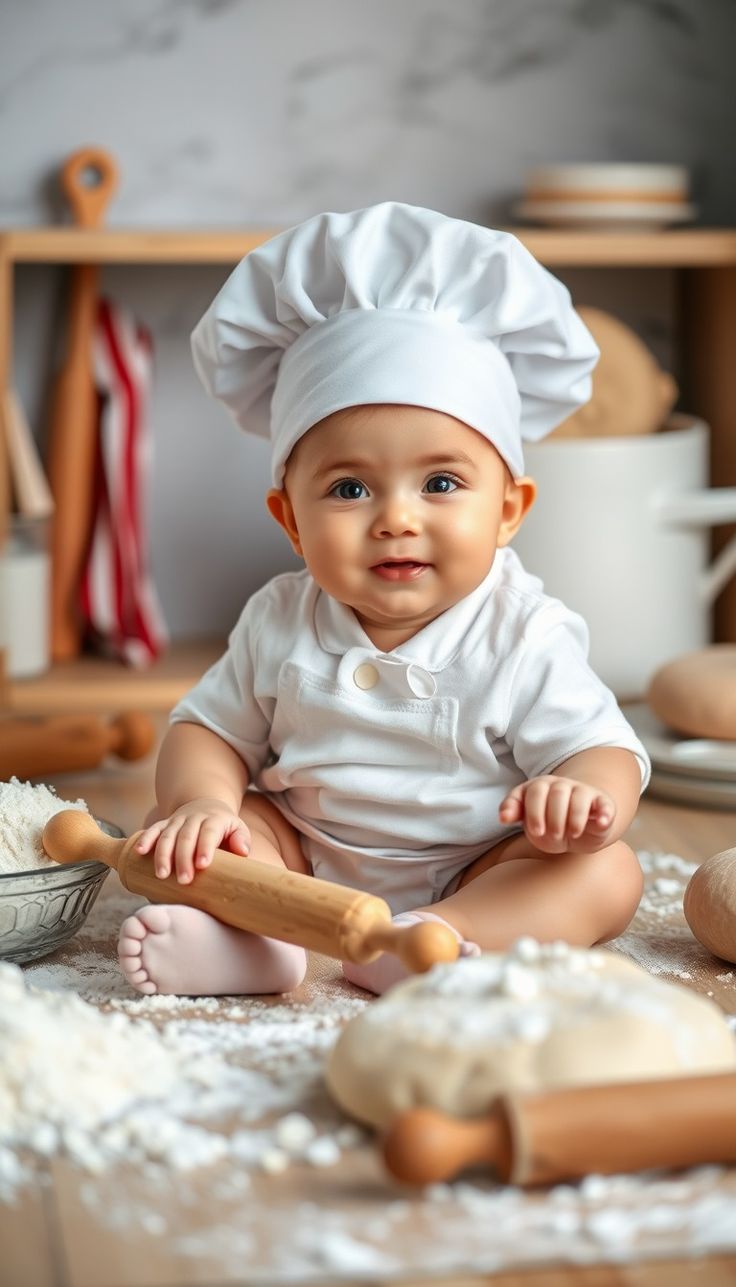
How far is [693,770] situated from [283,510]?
0.53 m

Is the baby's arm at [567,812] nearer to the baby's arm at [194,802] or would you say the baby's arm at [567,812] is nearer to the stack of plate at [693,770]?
the baby's arm at [194,802]

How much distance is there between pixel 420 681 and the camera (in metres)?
1.13

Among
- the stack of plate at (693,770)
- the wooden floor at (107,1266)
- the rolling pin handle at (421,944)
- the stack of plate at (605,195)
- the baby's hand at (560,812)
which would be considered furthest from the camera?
the stack of plate at (605,195)

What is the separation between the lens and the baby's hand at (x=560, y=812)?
99 cm

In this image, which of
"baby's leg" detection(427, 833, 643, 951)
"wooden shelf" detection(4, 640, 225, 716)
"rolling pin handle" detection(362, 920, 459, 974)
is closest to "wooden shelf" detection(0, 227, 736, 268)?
"wooden shelf" detection(4, 640, 225, 716)

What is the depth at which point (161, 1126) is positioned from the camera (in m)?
0.79

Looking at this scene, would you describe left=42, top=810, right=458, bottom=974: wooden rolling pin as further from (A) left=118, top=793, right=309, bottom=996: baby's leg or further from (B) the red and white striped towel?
(B) the red and white striped towel

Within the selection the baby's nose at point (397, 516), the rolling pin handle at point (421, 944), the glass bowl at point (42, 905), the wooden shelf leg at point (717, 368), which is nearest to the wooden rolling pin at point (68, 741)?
the glass bowl at point (42, 905)

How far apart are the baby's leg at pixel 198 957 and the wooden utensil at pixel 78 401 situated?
39.7 inches

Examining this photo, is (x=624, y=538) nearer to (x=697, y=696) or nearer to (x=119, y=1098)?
(x=697, y=696)

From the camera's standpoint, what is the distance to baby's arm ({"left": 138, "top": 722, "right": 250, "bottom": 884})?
102 cm

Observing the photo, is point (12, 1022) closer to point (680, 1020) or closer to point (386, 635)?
point (680, 1020)

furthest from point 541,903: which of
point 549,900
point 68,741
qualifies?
point 68,741

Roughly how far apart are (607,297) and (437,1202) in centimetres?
165
